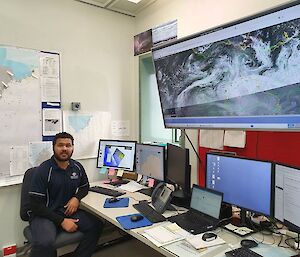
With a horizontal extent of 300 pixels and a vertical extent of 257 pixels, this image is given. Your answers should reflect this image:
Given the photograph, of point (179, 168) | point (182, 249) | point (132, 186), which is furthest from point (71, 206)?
point (182, 249)

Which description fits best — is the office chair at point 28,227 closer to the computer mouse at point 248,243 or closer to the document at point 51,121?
the document at point 51,121

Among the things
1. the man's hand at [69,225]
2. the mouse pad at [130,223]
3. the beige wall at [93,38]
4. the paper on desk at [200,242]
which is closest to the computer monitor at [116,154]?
the beige wall at [93,38]

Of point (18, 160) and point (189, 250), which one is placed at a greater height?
point (18, 160)

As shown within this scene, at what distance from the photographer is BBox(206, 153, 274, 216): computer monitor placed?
1.56m

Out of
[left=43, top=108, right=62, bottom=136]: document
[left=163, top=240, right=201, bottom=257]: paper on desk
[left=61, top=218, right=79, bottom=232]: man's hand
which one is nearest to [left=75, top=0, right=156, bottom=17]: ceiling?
[left=43, top=108, right=62, bottom=136]: document

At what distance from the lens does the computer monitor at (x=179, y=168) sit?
2062mm

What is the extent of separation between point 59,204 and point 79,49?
1.61 m

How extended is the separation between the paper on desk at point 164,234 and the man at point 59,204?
0.82 metres

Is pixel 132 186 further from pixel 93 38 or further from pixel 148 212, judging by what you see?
pixel 93 38

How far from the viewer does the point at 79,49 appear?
2840 mm

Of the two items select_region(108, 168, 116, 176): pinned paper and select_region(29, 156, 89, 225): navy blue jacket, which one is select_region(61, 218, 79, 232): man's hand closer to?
select_region(29, 156, 89, 225): navy blue jacket

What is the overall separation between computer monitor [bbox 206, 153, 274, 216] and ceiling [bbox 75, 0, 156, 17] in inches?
78.4

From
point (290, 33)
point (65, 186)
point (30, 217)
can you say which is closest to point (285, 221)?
point (290, 33)

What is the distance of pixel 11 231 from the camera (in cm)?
246
